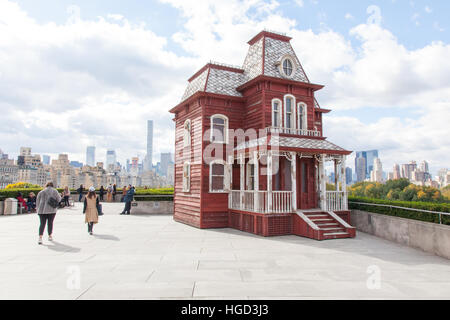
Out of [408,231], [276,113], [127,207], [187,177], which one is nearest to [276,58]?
[276,113]

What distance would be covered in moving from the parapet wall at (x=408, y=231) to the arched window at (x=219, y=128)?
775cm

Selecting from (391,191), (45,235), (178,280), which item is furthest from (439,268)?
(391,191)

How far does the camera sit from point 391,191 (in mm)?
61406

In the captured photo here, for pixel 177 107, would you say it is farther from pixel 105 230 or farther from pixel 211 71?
pixel 105 230

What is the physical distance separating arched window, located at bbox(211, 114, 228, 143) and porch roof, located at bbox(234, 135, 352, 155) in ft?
4.11

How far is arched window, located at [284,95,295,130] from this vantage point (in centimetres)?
1506

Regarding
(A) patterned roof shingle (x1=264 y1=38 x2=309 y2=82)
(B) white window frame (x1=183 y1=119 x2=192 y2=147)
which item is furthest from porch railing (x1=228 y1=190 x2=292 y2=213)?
(A) patterned roof shingle (x1=264 y1=38 x2=309 y2=82)

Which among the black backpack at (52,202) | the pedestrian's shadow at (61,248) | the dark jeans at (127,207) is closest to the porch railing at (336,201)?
the pedestrian's shadow at (61,248)

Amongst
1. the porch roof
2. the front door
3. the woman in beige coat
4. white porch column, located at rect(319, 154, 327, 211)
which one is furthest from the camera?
the front door

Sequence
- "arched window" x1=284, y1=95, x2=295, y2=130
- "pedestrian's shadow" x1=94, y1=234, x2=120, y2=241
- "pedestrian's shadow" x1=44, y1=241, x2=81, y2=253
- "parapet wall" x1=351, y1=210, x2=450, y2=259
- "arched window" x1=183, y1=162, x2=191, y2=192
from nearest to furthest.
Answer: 1. "pedestrian's shadow" x1=44, y1=241, x2=81, y2=253
2. "parapet wall" x1=351, y1=210, x2=450, y2=259
3. "pedestrian's shadow" x1=94, y1=234, x2=120, y2=241
4. "arched window" x1=284, y1=95, x2=295, y2=130
5. "arched window" x1=183, y1=162, x2=191, y2=192

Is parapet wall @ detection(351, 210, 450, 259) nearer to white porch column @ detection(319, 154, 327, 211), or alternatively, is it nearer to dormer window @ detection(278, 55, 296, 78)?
white porch column @ detection(319, 154, 327, 211)

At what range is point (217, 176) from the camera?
15.1m

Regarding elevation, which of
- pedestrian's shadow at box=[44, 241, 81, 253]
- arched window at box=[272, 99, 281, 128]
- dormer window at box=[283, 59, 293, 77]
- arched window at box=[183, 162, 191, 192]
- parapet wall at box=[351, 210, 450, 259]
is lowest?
pedestrian's shadow at box=[44, 241, 81, 253]

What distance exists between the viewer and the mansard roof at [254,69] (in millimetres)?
15469
